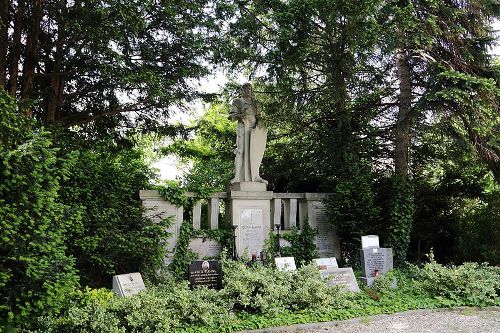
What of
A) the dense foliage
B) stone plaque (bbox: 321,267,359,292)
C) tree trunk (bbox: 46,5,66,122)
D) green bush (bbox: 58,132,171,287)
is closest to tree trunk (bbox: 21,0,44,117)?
tree trunk (bbox: 46,5,66,122)

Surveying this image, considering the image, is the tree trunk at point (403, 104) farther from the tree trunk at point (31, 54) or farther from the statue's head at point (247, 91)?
the tree trunk at point (31, 54)

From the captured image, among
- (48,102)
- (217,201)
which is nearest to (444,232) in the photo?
(217,201)

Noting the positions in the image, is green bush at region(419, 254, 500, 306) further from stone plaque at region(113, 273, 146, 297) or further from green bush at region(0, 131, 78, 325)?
green bush at region(0, 131, 78, 325)

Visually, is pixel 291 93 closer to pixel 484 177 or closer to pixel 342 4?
pixel 342 4

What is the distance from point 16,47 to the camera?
891 centimetres

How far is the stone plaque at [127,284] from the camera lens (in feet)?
23.1

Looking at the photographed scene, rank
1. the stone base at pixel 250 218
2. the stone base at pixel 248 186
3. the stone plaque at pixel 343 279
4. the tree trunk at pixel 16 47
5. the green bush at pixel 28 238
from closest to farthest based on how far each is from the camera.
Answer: the green bush at pixel 28 238
the stone plaque at pixel 343 279
the tree trunk at pixel 16 47
the stone base at pixel 250 218
the stone base at pixel 248 186

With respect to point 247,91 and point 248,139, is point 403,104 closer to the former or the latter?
point 247,91

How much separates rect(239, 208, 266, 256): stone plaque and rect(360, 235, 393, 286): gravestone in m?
2.40

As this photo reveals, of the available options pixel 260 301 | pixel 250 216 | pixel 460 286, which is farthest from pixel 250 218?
pixel 460 286

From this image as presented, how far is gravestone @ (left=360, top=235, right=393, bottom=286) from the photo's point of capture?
342 inches

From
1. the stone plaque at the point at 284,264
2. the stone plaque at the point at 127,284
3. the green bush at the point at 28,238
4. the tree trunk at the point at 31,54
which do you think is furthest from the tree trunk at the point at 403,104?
the green bush at the point at 28,238

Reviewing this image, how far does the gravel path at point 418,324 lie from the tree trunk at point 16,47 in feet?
22.4

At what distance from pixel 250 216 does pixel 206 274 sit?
9.19ft
